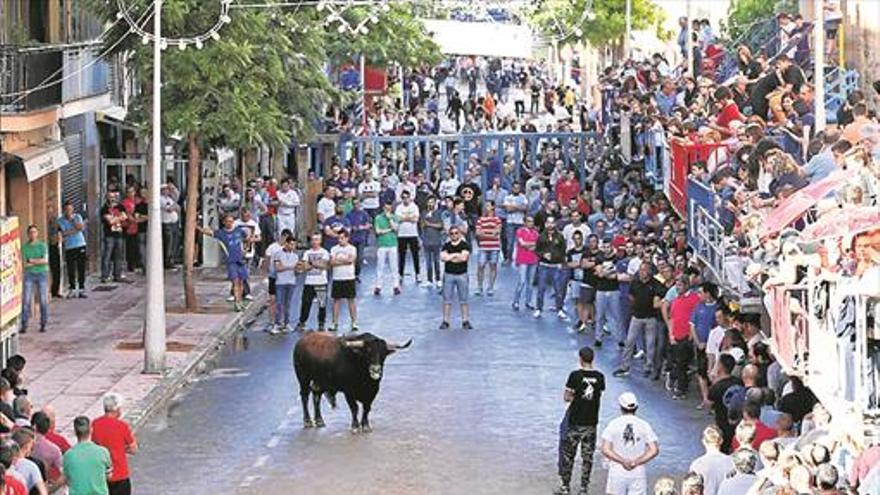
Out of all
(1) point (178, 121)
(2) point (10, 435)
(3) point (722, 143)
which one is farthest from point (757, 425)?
(1) point (178, 121)

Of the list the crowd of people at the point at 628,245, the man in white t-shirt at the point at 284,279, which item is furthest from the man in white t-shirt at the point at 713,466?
the man in white t-shirt at the point at 284,279

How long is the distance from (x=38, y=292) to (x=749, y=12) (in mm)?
26560

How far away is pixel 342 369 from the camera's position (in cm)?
2584

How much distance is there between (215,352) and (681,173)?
749 cm

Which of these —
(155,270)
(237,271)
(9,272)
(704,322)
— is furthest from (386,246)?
(9,272)

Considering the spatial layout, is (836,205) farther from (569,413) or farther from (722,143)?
(722,143)

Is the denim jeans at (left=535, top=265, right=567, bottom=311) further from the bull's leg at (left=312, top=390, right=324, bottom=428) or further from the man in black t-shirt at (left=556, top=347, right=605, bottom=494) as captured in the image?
the man in black t-shirt at (left=556, top=347, right=605, bottom=494)

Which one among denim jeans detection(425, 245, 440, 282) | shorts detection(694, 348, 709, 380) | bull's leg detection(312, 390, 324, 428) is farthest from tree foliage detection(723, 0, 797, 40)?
bull's leg detection(312, 390, 324, 428)

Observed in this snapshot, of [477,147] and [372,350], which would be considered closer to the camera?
[372,350]

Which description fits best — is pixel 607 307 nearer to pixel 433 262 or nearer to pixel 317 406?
pixel 317 406

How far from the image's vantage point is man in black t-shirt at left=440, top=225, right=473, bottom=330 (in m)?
34.8

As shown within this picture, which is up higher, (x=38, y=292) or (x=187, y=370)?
(x=38, y=292)

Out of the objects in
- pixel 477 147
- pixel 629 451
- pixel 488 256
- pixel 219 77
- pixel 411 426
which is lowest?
pixel 411 426

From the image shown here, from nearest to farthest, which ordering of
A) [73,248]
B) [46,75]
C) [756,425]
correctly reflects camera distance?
[756,425] < [46,75] < [73,248]
